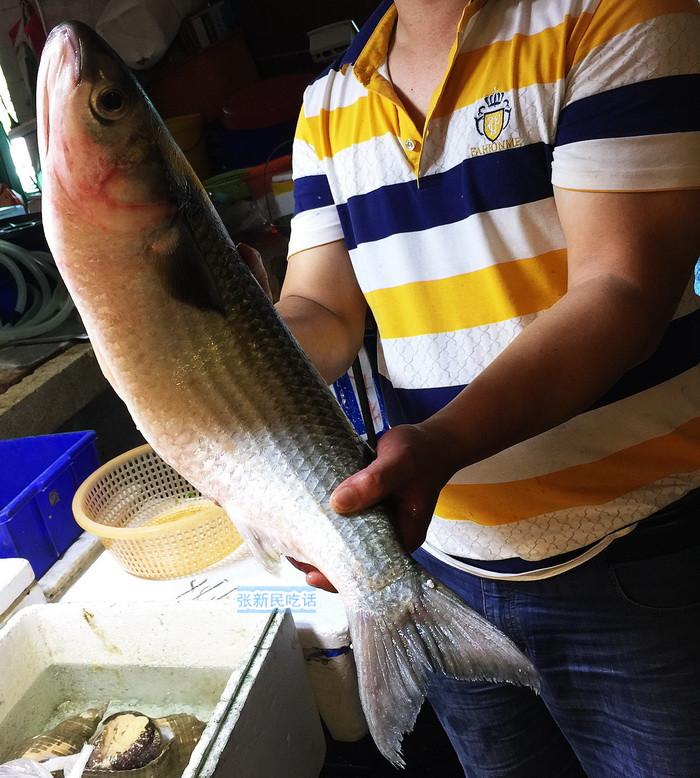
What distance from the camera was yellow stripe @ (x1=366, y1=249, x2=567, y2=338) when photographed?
51.1 inches

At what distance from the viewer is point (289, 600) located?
2107 millimetres

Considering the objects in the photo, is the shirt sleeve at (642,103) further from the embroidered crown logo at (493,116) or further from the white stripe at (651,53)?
the embroidered crown logo at (493,116)

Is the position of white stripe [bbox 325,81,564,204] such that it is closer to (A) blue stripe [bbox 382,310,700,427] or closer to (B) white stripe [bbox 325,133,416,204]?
(B) white stripe [bbox 325,133,416,204]

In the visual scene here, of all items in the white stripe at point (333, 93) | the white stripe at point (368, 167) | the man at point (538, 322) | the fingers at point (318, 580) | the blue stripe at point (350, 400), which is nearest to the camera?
the man at point (538, 322)

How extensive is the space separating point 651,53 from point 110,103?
30.4 inches

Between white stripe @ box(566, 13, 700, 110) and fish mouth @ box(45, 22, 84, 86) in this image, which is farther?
white stripe @ box(566, 13, 700, 110)

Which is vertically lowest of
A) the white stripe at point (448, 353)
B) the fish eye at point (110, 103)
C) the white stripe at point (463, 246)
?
the white stripe at point (448, 353)

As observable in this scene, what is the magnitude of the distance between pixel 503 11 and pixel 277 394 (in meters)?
0.79

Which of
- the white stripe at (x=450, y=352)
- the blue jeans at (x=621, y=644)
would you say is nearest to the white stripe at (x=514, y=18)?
the white stripe at (x=450, y=352)

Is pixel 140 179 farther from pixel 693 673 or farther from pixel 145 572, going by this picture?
Result: pixel 145 572

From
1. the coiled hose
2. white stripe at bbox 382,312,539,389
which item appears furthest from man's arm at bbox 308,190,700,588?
the coiled hose

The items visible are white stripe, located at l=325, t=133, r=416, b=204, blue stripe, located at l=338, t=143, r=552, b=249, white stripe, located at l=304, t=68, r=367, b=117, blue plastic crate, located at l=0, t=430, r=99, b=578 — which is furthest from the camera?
blue plastic crate, located at l=0, t=430, r=99, b=578

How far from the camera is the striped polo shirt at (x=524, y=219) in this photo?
1.13 metres

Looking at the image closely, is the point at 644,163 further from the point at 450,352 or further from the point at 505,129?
the point at 450,352
